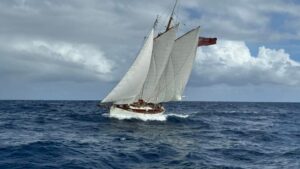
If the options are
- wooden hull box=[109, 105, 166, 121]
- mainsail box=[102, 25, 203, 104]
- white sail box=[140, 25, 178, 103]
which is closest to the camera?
mainsail box=[102, 25, 203, 104]

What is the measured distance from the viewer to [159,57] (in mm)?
76375

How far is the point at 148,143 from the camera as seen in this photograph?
47375 millimetres

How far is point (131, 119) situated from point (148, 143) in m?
28.2

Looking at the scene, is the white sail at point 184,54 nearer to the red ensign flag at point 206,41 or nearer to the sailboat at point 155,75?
the sailboat at point 155,75

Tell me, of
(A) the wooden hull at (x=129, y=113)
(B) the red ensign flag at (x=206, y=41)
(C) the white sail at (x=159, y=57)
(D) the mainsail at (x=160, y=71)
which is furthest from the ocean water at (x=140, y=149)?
(B) the red ensign flag at (x=206, y=41)

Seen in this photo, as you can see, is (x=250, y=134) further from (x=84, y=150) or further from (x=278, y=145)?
(x=84, y=150)

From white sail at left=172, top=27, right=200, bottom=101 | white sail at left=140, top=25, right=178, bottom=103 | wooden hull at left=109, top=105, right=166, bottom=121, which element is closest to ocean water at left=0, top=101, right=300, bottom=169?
wooden hull at left=109, top=105, right=166, bottom=121

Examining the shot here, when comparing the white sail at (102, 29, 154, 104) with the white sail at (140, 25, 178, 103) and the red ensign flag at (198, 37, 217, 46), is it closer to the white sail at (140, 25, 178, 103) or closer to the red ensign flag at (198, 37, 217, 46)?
the white sail at (140, 25, 178, 103)

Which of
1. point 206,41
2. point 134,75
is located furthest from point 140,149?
point 206,41

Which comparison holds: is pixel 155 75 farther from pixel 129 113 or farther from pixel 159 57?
pixel 129 113

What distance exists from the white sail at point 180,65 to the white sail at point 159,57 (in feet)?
4.67

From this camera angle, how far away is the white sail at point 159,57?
250 ft

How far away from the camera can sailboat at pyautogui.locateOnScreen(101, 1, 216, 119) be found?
7419cm

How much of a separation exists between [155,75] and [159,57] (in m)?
3.21
